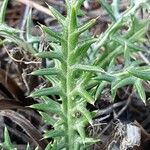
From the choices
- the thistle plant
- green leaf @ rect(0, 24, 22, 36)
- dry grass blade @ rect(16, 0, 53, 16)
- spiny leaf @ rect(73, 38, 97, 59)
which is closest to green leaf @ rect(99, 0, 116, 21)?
the thistle plant

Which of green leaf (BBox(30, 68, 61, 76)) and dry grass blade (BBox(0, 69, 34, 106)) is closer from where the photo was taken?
green leaf (BBox(30, 68, 61, 76))

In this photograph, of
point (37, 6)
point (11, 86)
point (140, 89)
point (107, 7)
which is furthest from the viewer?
point (37, 6)

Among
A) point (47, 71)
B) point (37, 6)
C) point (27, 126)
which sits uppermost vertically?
point (37, 6)

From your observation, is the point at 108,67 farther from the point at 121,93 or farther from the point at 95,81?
the point at 121,93

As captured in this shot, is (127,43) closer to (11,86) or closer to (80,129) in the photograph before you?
(80,129)

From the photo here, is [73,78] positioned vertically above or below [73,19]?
below

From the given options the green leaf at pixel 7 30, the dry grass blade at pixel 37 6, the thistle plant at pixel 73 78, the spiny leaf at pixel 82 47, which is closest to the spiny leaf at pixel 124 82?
the thistle plant at pixel 73 78

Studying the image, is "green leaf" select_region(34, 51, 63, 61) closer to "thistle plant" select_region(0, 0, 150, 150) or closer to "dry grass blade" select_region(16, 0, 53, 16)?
"thistle plant" select_region(0, 0, 150, 150)

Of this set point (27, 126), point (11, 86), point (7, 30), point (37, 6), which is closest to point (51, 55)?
point (7, 30)

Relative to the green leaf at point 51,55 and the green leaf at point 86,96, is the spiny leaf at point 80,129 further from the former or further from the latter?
the green leaf at point 51,55
